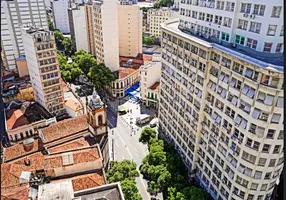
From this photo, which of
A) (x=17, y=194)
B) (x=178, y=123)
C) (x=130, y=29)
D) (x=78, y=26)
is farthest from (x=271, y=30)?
(x=78, y=26)

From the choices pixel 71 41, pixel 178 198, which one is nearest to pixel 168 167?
pixel 178 198

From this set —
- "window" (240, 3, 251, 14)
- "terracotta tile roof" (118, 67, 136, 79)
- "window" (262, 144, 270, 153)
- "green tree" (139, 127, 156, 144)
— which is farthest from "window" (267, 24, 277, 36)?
"terracotta tile roof" (118, 67, 136, 79)

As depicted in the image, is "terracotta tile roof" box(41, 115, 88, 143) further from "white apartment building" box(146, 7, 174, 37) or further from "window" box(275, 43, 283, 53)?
"white apartment building" box(146, 7, 174, 37)

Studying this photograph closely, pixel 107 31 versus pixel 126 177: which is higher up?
pixel 107 31

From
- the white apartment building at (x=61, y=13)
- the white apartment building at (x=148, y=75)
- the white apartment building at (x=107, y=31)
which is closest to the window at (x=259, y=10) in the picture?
the white apartment building at (x=148, y=75)

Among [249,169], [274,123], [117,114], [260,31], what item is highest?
[260,31]

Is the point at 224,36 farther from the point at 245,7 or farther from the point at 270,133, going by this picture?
the point at 270,133

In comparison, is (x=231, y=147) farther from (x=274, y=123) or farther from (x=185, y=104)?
(x=185, y=104)
